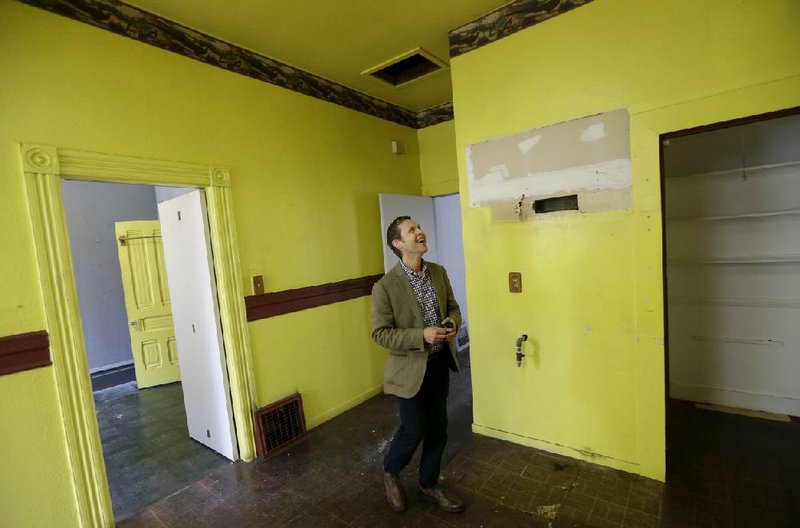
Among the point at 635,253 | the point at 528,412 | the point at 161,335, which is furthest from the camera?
the point at 161,335

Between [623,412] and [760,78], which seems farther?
[623,412]

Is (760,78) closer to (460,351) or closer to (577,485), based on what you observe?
(577,485)

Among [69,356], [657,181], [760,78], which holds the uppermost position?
[760,78]

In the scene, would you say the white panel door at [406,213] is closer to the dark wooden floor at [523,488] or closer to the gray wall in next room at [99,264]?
the dark wooden floor at [523,488]

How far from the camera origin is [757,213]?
9.03 ft

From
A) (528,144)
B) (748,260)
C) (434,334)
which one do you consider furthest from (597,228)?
(748,260)

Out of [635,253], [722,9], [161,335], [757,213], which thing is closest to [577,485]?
[635,253]

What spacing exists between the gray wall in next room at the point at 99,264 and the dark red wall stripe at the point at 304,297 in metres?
3.34

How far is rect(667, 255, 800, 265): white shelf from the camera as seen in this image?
8.94ft

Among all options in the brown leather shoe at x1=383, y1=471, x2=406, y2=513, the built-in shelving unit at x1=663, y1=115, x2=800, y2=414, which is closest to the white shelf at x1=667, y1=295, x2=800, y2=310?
the built-in shelving unit at x1=663, y1=115, x2=800, y2=414

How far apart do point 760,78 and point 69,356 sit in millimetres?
3819

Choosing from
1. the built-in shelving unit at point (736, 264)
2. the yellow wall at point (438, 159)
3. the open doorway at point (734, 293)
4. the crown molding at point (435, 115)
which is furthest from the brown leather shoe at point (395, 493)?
the crown molding at point (435, 115)

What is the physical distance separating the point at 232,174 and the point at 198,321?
1.18 meters

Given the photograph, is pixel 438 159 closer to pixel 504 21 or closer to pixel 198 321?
pixel 504 21
